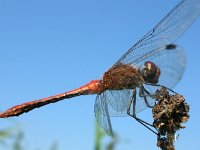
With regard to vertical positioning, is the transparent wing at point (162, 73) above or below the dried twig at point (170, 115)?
above

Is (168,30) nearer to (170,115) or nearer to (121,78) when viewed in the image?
(121,78)

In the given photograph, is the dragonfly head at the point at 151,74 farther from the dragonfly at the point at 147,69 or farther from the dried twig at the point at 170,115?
the dried twig at the point at 170,115

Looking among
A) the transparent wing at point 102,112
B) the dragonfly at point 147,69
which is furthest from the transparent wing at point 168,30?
the transparent wing at point 102,112

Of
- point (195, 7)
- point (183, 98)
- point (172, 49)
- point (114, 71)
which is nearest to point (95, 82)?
point (114, 71)

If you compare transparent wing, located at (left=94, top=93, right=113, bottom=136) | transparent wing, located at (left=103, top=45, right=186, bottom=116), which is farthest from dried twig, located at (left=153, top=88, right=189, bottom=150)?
transparent wing, located at (left=94, top=93, right=113, bottom=136)

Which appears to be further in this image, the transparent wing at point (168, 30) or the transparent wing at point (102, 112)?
the transparent wing at point (102, 112)

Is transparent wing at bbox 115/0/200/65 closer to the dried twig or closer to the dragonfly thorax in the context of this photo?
the dragonfly thorax

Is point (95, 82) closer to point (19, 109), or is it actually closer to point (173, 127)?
point (19, 109)

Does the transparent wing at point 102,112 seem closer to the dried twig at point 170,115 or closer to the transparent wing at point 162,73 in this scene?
the transparent wing at point 162,73

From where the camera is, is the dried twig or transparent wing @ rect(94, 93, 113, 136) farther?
transparent wing @ rect(94, 93, 113, 136)

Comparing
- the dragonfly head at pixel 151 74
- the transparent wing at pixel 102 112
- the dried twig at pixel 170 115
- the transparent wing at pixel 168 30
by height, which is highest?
the transparent wing at pixel 168 30
